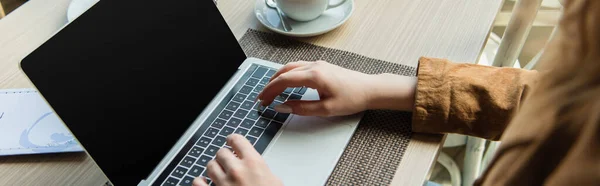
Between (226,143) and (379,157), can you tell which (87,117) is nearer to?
(226,143)

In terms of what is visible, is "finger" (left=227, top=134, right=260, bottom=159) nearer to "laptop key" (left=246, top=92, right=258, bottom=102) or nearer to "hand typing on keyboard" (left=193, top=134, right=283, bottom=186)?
"hand typing on keyboard" (left=193, top=134, right=283, bottom=186)

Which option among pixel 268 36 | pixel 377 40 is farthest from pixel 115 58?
pixel 377 40

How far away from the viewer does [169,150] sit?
25.2 inches

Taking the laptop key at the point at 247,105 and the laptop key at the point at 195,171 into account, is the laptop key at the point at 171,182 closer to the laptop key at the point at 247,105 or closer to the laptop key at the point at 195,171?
the laptop key at the point at 195,171

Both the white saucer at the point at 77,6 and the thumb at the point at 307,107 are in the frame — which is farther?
the white saucer at the point at 77,6

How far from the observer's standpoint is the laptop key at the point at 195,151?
0.64 meters

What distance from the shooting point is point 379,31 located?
848 mm

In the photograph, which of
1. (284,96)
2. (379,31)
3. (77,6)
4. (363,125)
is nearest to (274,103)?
(284,96)

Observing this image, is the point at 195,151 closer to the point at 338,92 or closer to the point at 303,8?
the point at 338,92

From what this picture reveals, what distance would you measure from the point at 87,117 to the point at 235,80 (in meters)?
0.25

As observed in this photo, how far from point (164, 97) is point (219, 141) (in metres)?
0.09

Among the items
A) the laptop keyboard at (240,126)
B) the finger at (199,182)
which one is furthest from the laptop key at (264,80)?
the finger at (199,182)

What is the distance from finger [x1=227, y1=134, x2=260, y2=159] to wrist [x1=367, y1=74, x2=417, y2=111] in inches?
7.0

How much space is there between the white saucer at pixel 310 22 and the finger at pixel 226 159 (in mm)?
298
